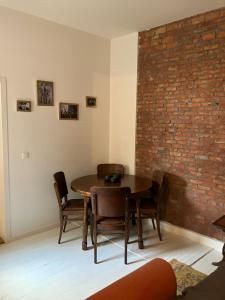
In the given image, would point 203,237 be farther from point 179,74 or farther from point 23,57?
point 23,57

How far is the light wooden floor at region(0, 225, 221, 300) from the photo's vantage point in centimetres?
244

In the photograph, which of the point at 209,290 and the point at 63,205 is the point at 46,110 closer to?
the point at 63,205

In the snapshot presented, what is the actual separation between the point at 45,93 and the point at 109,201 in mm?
1762

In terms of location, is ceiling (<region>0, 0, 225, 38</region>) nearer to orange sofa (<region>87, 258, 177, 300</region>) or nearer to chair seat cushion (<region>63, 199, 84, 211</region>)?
chair seat cushion (<region>63, 199, 84, 211</region>)

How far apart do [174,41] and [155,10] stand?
21.4 inches

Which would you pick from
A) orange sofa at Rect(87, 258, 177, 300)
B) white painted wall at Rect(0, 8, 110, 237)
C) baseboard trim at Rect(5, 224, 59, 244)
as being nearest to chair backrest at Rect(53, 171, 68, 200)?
white painted wall at Rect(0, 8, 110, 237)

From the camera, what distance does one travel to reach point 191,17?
327 cm

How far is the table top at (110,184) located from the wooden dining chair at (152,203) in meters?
0.13

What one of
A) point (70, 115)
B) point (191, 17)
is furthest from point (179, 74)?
point (70, 115)

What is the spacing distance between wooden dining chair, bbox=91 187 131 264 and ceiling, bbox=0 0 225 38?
213 cm

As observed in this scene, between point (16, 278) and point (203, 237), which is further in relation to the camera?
point (203, 237)

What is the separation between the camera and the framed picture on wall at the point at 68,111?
3721 mm

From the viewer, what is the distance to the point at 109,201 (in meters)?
2.85

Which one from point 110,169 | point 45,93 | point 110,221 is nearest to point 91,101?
point 45,93
